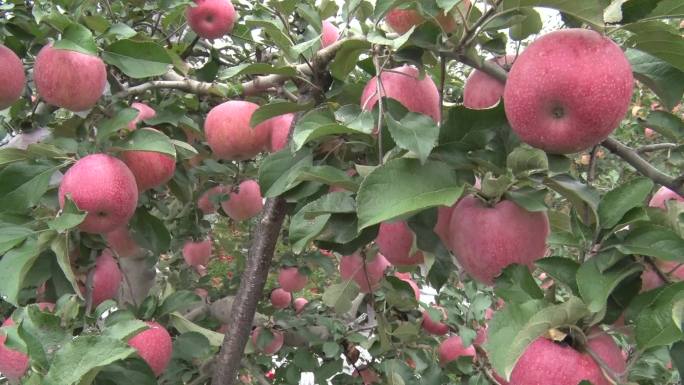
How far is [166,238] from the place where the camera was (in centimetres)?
154

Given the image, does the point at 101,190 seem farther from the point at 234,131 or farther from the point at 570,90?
the point at 570,90

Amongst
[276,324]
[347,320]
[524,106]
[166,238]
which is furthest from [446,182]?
[347,320]

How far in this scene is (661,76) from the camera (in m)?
0.91

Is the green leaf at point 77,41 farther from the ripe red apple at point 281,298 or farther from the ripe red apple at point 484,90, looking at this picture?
the ripe red apple at point 281,298

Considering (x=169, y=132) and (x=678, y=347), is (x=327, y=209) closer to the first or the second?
(x=678, y=347)

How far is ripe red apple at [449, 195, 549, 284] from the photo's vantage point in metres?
0.93

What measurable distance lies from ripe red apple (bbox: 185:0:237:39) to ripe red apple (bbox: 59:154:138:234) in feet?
2.76

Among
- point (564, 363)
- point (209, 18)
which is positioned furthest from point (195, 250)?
point (564, 363)

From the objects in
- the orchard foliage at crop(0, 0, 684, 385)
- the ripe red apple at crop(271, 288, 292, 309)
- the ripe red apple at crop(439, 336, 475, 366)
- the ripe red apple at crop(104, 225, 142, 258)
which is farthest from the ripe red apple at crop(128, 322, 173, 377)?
the ripe red apple at crop(271, 288, 292, 309)

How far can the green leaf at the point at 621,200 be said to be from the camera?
0.79 m

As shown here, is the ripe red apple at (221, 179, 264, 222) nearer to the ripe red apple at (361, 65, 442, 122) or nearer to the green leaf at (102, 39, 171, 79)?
the green leaf at (102, 39, 171, 79)

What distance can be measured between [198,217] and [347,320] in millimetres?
728

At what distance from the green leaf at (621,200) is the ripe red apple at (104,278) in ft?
3.77

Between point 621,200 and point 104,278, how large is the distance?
1.18 m
